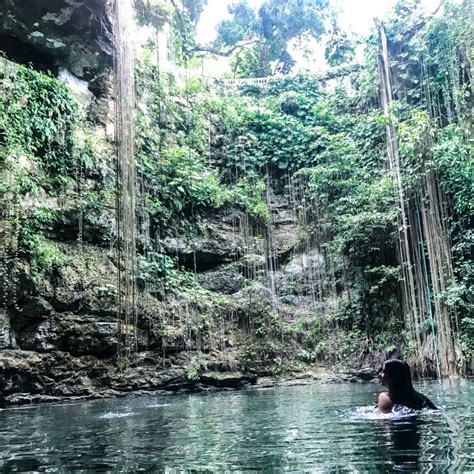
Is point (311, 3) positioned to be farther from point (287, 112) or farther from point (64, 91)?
point (64, 91)

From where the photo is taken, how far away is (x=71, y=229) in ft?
36.7

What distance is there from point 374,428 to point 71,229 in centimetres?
861

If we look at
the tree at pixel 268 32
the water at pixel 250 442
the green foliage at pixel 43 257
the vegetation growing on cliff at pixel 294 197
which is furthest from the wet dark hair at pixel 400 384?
the tree at pixel 268 32

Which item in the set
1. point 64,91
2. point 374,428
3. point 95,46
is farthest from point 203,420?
point 95,46

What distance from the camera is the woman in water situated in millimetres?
4598

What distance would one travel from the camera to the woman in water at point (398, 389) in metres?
4.60

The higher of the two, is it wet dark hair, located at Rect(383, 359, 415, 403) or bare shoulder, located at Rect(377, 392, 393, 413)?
wet dark hair, located at Rect(383, 359, 415, 403)

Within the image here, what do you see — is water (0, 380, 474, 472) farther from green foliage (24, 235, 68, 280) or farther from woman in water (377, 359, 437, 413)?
green foliage (24, 235, 68, 280)

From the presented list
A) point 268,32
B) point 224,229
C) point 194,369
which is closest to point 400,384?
point 194,369

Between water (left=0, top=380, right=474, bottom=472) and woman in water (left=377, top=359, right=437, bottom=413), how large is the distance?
152 mm

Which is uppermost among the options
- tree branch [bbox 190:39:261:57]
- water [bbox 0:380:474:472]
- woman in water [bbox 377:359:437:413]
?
tree branch [bbox 190:39:261:57]

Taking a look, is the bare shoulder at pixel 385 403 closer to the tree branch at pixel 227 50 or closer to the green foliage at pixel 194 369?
the green foliage at pixel 194 369

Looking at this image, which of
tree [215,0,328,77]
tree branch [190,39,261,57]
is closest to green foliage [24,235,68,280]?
tree branch [190,39,261,57]

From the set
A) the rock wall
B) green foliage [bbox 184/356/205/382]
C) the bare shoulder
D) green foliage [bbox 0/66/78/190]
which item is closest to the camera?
the bare shoulder
